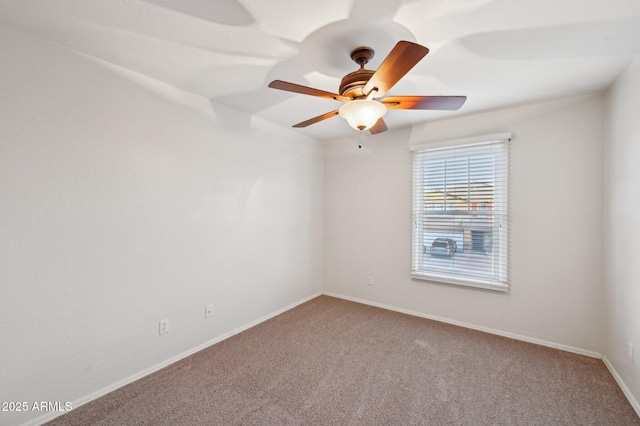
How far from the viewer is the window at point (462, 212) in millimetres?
2961

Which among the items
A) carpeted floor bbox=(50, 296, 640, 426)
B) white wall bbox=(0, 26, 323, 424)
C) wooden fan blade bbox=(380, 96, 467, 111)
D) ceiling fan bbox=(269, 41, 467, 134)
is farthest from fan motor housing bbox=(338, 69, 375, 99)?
carpeted floor bbox=(50, 296, 640, 426)

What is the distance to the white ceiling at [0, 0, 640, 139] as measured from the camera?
1.48m

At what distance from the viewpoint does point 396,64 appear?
4.51 ft

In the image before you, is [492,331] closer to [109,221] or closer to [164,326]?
[164,326]

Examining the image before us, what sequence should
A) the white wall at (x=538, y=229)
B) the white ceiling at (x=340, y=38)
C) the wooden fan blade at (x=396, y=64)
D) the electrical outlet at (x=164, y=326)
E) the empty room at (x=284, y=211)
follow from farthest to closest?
the white wall at (x=538, y=229)
the electrical outlet at (x=164, y=326)
the empty room at (x=284, y=211)
the white ceiling at (x=340, y=38)
the wooden fan blade at (x=396, y=64)

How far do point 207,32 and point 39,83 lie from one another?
1.13m

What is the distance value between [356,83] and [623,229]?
7.69ft

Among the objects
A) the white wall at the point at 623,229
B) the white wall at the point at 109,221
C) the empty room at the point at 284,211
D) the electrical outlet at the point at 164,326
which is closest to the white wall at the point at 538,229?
the empty room at the point at 284,211

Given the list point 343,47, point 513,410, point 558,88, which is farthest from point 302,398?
point 558,88

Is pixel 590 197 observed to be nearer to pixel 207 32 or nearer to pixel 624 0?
pixel 624 0

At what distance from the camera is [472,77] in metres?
2.24

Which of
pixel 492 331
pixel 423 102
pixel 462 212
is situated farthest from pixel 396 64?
pixel 492 331

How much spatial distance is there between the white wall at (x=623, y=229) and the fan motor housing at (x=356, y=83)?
6.33 feet

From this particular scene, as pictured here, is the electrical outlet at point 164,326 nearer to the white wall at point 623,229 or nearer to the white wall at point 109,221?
the white wall at point 109,221
